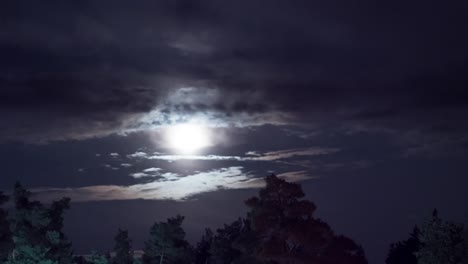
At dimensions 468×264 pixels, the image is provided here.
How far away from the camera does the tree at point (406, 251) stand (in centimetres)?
8238

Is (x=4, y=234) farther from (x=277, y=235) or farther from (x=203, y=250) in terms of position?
(x=203, y=250)

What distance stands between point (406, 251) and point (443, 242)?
3562 cm

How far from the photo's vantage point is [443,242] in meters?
49.5

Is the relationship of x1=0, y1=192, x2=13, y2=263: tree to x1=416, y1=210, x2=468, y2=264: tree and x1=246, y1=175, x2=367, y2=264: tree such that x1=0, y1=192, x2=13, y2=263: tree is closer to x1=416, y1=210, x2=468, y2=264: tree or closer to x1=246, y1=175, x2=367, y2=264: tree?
x1=246, y1=175, x2=367, y2=264: tree

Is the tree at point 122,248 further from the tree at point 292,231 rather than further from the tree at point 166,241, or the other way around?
the tree at point 292,231

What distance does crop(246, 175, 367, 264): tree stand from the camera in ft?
176

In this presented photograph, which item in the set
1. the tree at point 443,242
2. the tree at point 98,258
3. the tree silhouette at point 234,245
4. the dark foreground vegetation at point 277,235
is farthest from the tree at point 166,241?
the tree at point 443,242

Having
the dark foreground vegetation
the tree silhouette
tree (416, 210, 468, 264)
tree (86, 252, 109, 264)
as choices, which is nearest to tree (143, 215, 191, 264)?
the tree silhouette

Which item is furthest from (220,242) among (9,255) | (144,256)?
(9,255)

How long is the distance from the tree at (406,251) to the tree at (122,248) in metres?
40.8

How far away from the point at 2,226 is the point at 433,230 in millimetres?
42271

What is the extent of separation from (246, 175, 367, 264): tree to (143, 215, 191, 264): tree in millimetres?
19822

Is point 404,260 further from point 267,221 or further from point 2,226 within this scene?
point 2,226

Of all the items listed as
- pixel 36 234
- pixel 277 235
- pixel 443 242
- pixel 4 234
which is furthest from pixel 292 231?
pixel 4 234
